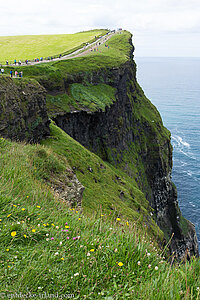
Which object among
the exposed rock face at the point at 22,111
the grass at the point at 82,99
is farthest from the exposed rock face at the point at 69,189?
the grass at the point at 82,99

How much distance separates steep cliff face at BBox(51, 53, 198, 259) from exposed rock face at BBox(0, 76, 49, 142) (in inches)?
473

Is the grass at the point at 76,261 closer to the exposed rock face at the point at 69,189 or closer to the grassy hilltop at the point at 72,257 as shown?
the grassy hilltop at the point at 72,257

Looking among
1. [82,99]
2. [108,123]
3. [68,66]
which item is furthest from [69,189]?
[68,66]

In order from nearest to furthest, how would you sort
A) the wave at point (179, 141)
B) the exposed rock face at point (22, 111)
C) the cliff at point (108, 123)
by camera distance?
1. the exposed rock face at point (22, 111)
2. the cliff at point (108, 123)
3. the wave at point (179, 141)

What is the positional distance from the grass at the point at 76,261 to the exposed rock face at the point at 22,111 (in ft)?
43.4

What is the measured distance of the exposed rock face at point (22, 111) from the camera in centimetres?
1894

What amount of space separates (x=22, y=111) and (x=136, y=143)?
45787mm

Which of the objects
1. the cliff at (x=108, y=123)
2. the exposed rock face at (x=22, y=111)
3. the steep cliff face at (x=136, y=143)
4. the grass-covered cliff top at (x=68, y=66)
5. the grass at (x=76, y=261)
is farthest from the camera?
the steep cliff face at (x=136, y=143)

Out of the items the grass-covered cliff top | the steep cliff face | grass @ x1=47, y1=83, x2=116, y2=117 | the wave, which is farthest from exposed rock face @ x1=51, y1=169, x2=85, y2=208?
the wave

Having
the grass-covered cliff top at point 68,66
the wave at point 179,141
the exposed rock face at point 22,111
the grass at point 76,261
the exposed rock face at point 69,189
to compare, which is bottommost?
the wave at point 179,141

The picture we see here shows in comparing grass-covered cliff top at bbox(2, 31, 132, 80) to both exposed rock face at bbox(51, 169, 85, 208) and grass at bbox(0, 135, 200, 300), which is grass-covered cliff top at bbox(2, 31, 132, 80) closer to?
exposed rock face at bbox(51, 169, 85, 208)

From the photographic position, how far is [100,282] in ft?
15.9

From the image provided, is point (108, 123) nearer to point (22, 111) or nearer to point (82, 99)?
point (82, 99)

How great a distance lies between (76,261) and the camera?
5.19m
